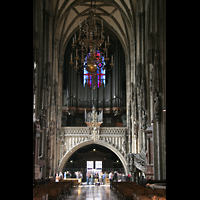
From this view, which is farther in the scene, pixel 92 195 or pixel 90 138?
pixel 90 138

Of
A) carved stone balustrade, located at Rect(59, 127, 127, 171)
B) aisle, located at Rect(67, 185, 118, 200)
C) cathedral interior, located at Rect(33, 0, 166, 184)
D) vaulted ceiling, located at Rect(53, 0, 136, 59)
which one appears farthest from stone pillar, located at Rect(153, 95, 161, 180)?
carved stone balustrade, located at Rect(59, 127, 127, 171)

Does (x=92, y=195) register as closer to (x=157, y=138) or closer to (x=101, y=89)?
(x=157, y=138)

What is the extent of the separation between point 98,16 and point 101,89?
23.8 ft

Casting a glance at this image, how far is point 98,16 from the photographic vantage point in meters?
34.0

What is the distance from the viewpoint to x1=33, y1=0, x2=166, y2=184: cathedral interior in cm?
1936

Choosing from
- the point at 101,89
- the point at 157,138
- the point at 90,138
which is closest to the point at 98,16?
the point at 101,89

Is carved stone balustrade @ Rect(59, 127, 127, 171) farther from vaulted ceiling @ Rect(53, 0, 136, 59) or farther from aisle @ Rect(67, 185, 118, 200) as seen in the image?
aisle @ Rect(67, 185, 118, 200)

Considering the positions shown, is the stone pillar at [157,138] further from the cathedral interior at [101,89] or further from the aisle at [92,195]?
the aisle at [92,195]

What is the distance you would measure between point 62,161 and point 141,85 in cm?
1251

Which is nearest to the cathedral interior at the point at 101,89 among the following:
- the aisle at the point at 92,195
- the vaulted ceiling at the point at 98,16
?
the vaulted ceiling at the point at 98,16

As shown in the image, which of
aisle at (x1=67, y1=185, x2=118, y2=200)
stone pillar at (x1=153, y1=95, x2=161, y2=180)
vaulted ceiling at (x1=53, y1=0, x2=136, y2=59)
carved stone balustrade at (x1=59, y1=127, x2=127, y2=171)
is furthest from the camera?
carved stone balustrade at (x1=59, y1=127, x2=127, y2=171)
